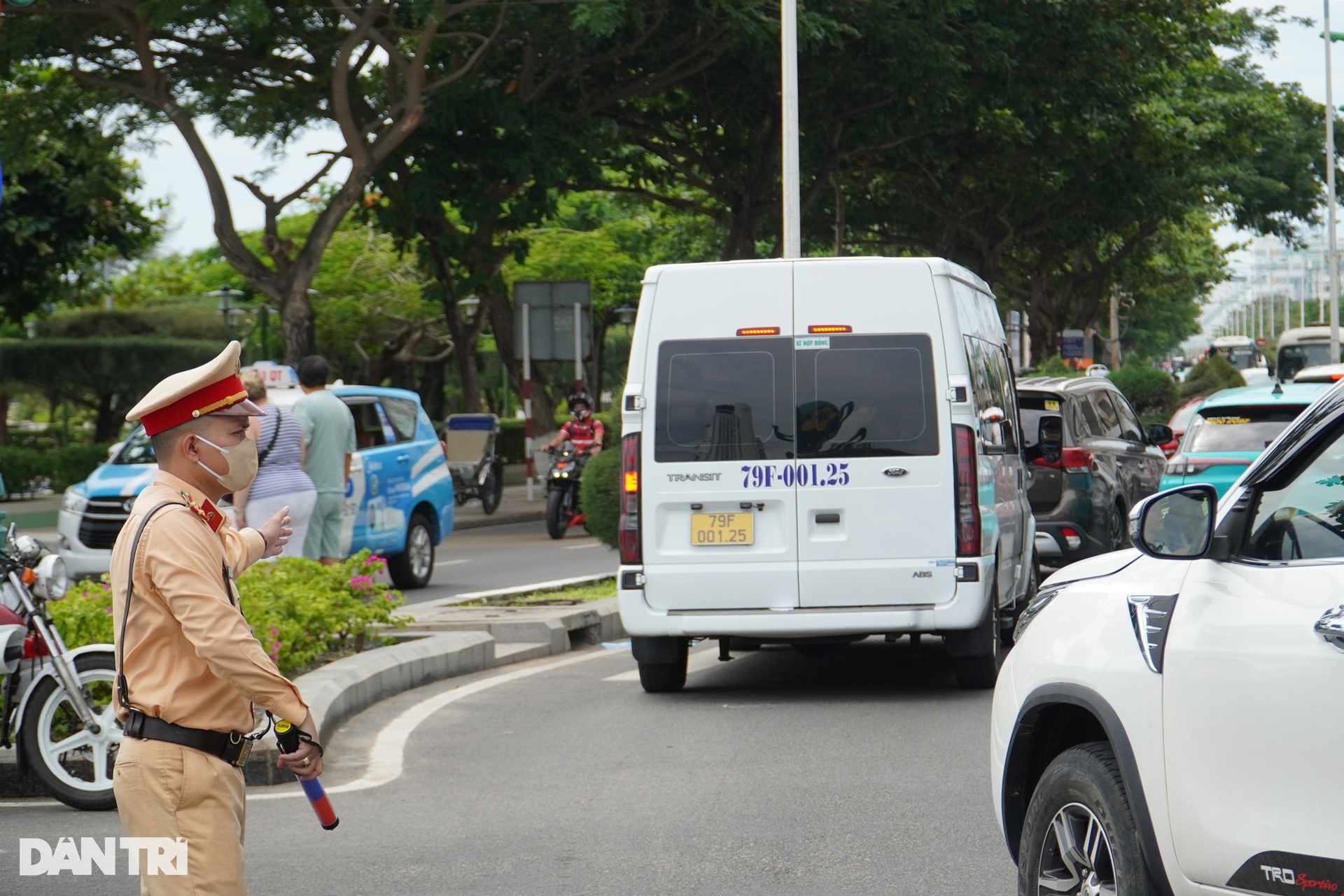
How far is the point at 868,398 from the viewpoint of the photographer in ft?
30.6

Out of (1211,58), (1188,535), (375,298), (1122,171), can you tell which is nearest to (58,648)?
(1188,535)

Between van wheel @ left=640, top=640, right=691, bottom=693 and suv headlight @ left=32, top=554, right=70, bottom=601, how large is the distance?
343 centimetres

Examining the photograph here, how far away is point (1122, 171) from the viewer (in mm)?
34000

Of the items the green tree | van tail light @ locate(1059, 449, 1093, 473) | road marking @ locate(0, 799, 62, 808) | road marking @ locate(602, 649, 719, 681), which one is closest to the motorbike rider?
the green tree

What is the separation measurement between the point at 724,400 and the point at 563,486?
44.4ft

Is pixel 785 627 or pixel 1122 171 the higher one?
pixel 1122 171

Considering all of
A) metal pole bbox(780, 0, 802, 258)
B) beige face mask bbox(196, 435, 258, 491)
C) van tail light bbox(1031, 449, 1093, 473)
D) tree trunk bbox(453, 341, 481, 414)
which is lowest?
van tail light bbox(1031, 449, 1093, 473)

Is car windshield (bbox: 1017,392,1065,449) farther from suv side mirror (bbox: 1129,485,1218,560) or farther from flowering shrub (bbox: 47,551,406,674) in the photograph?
suv side mirror (bbox: 1129,485,1218,560)

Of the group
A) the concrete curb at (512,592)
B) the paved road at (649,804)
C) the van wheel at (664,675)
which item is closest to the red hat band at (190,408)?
the paved road at (649,804)

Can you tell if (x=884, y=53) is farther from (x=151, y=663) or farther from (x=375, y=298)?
(x=151, y=663)

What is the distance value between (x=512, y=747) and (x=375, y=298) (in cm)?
3571

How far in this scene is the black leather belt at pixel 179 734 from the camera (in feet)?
11.9

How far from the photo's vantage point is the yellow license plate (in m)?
9.34

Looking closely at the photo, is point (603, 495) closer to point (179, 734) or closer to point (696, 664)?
Answer: point (696, 664)
